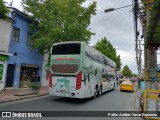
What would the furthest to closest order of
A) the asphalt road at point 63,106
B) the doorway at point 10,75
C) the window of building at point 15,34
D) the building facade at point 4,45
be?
the window of building at point 15,34
the doorway at point 10,75
the building facade at point 4,45
the asphalt road at point 63,106

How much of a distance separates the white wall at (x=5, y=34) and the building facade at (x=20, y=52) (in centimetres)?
48

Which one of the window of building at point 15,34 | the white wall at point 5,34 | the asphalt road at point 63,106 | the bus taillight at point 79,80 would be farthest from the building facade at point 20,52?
the bus taillight at point 79,80

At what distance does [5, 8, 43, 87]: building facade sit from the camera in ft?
63.4

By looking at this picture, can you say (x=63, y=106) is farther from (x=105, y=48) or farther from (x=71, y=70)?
(x=105, y=48)

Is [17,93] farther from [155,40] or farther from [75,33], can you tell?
[155,40]

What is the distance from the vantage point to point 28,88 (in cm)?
1586

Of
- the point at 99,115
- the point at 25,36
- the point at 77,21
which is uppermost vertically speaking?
the point at 77,21

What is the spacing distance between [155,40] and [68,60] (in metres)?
6.05

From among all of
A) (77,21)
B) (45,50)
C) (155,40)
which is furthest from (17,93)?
(155,40)

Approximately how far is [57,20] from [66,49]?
8383 millimetres

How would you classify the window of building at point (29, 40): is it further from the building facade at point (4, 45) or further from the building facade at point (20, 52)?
the building facade at point (4, 45)

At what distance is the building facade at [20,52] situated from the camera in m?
19.3

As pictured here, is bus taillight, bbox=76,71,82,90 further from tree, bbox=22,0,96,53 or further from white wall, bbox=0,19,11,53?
white wall, bbox=0,19,11,53

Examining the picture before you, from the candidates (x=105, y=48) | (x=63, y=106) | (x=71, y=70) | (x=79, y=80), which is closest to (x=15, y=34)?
(x=71, y=70)
